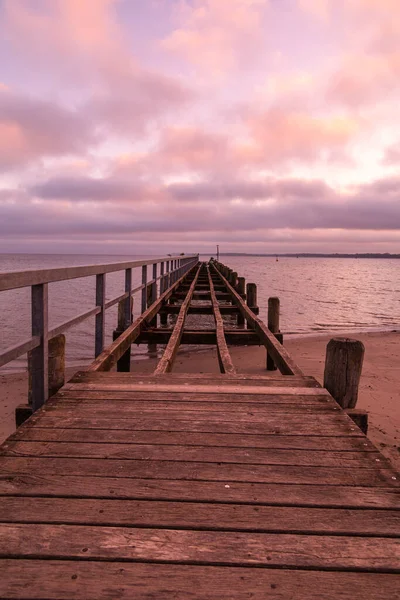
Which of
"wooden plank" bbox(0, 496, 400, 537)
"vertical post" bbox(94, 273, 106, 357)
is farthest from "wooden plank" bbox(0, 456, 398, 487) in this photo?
"vertical post" bbox(94, 273, 106, 357)

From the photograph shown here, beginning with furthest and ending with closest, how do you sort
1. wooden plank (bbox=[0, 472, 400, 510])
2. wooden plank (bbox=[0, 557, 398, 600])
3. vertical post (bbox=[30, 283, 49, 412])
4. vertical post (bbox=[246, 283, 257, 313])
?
vertical post (bbox=[246, 283, 257, 313]), vertical post (bbox=[30, 283, 49, 412]), wooden plank (bbox=[0, 472, 400, 510]), wooden plank (bbox=[0, 557, 398, 600])

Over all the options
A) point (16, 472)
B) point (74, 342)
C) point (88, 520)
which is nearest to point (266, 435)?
point (88, 520)

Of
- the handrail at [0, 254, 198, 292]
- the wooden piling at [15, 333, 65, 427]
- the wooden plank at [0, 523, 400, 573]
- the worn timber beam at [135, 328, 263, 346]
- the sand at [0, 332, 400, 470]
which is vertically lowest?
the sand at [0, 332, 400, 470]

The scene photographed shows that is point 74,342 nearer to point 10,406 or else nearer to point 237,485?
point 10,406

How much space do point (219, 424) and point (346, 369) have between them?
52.6 inches

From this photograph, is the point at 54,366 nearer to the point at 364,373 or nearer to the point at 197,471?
the point at 197,471

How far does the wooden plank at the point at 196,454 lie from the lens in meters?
2.48

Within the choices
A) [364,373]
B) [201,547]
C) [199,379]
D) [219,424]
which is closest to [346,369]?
[219,424]

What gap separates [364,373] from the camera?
903 centimetres

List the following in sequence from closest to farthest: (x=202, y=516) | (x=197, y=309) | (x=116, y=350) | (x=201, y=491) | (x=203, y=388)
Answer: (x=202, y=516) → (x=201, y=491) → (x=203, y=388) → (x=116, y=350) → (x=197, y=309)

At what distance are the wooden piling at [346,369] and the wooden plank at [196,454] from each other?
38.0 inches

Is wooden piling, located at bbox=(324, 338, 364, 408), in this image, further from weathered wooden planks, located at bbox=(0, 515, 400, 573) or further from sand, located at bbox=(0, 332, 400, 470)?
weathered wooden planks, located at bbox=(0, 515, 400, 573)

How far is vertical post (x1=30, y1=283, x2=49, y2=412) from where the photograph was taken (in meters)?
3.10

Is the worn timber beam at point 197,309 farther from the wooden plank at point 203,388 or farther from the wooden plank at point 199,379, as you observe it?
the wooden plank at point 203,388
